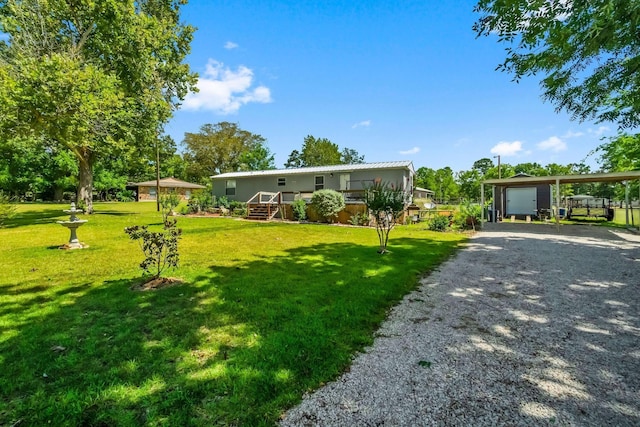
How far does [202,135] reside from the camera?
44.6 meters

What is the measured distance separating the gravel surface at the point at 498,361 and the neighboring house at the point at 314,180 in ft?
45.3

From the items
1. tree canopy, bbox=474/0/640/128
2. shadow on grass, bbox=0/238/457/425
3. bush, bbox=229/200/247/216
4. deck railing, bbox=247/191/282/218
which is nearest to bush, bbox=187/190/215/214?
bush, bbox=229/200/247/216

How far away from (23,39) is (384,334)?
19.5 m

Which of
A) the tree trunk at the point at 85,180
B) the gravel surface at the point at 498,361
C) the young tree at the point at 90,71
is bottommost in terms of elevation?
the gravel surface at the point at 498,361

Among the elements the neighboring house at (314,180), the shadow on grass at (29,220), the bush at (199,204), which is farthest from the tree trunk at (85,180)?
the neighboring house at (314,180)

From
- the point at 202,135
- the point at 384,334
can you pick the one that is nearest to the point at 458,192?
the point at 202,135

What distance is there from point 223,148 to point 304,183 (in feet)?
84.4

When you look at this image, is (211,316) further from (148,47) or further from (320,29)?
(148,47)

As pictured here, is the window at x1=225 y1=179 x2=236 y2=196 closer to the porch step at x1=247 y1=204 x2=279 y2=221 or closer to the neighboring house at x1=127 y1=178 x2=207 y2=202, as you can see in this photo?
the porch step at x1=247 y1=204 x2=279 y2=221

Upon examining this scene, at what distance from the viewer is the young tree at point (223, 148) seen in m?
43.7

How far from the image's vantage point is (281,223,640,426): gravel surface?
210 cm

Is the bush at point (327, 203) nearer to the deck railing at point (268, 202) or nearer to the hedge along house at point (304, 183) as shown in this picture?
the hedge along house at point (304, 183)

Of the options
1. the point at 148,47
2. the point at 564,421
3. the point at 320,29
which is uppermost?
the point at 148,47

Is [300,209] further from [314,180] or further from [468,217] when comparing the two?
[468,217]
